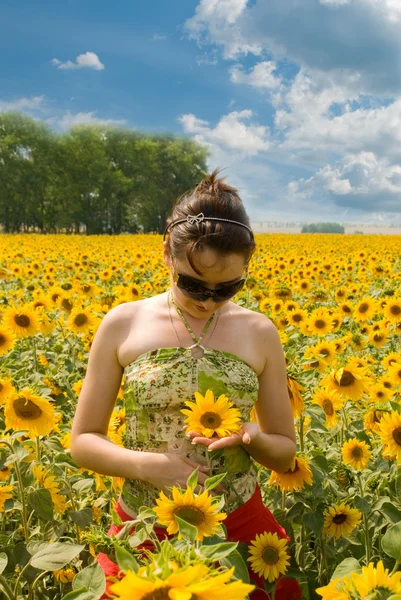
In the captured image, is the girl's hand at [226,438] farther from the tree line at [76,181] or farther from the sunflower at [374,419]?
the tree line at [76,181]

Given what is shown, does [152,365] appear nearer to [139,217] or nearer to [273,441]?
[273,441]

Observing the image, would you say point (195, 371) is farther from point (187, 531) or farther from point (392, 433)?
point (187, 531)

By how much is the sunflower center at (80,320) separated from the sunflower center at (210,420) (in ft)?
10.2

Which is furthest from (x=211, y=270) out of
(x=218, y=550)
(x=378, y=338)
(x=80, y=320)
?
(x=378, y=338)

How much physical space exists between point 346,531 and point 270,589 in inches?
14.9

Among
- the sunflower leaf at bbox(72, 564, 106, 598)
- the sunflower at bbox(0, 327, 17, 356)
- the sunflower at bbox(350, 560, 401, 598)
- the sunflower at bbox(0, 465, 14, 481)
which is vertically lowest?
the sunflower at bbox(0, 465, 14, 481)

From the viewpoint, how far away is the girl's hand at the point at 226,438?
1.43 meters

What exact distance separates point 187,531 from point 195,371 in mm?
879

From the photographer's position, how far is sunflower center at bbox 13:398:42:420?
2.28 m

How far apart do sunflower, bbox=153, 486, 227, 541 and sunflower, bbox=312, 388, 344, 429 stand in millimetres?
1450

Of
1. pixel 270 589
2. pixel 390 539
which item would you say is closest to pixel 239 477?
pixel 270 589

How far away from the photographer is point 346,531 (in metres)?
2.12

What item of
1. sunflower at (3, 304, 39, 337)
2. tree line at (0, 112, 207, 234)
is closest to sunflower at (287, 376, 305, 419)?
sunflower at (3, 304, 39, 337)

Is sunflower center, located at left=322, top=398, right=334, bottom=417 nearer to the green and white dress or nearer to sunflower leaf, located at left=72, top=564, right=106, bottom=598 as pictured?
the green and white dress
